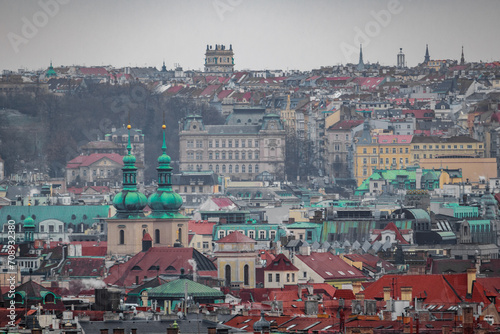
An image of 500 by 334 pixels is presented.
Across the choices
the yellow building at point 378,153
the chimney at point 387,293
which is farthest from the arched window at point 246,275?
the yellow building at point 378,153

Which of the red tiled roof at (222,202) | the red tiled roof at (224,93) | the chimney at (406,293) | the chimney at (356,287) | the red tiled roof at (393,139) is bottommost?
the chimney at (356,287)

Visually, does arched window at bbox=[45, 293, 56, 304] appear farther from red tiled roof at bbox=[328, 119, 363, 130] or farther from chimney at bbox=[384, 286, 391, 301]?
red tiled roof at bbox=[328, 119, 363, 130]

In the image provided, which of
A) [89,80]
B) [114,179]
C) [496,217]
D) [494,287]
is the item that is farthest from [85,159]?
[494,287]

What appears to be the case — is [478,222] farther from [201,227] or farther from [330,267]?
[330,267]

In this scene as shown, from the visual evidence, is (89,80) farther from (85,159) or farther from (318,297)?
(318,297)

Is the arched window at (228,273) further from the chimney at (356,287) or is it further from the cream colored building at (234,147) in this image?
the cream colored building at (234,147)

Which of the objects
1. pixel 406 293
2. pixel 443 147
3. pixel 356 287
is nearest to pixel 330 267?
pixel 356 287
